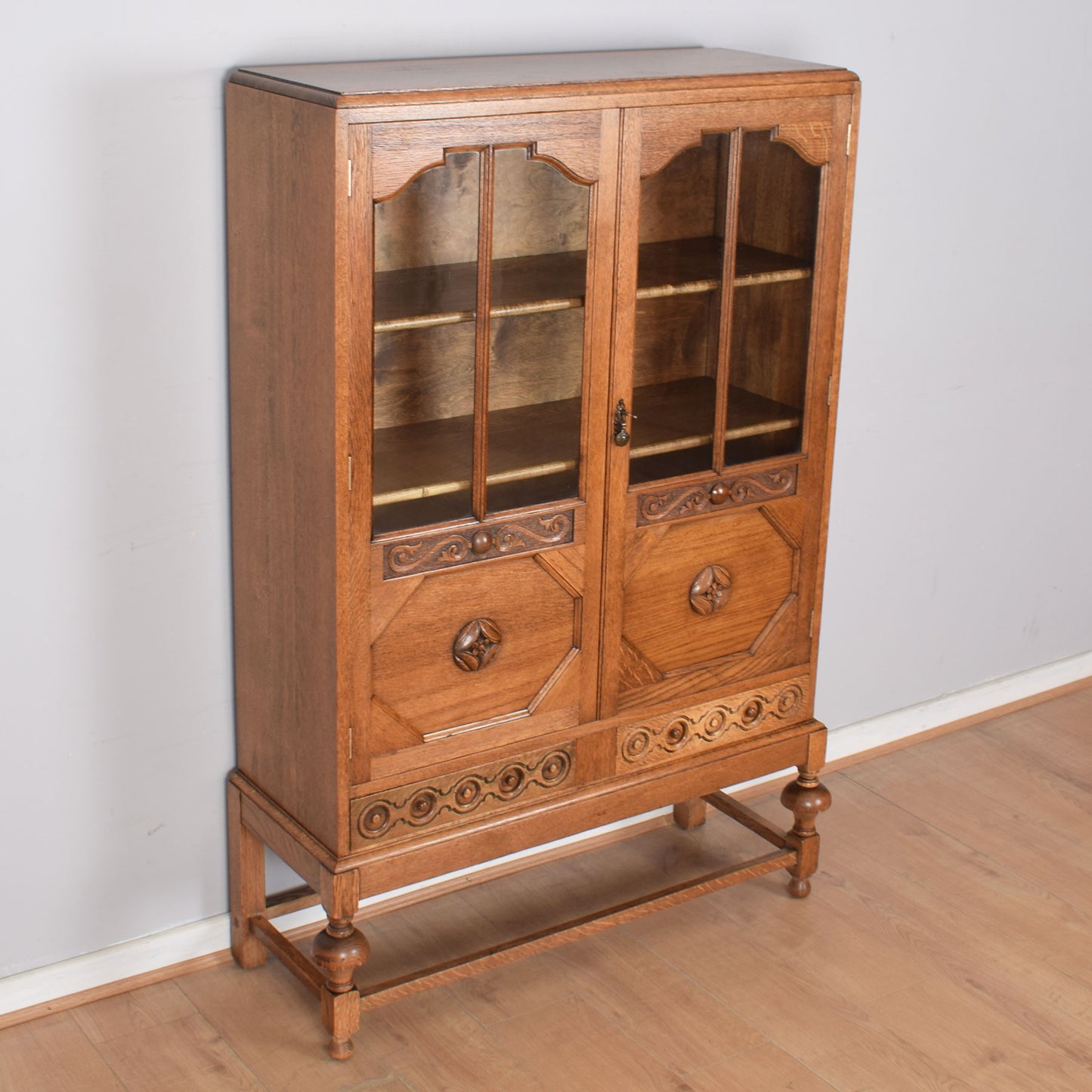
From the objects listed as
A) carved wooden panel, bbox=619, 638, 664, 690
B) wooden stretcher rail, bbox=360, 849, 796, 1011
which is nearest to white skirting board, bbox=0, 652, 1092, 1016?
wooden stretcher rail, bbox=360, 849, 796, 1011

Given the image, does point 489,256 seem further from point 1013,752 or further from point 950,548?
point 1013,752

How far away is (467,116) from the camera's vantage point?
1976mm

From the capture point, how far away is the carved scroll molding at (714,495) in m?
2.38

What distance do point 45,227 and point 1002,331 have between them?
2.07 meters

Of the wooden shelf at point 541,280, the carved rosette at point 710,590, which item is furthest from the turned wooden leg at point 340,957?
the wooden shelf at point 541,280

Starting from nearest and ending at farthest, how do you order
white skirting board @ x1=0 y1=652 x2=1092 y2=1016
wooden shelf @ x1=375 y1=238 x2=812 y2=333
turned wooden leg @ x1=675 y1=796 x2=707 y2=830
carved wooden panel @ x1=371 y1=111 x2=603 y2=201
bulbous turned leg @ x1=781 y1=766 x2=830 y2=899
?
carved wooden panel @ x1=371 y1=111 x2=603 y2=201, wooden shelf @ x1=375 y1=238 x2=812 y2=333, white skirting board @ x1=0 y1=652 x2=1092 y2=1016, bulbous turned leg @ x1=781 y1=766 x2=830 y2=899, turned wooden leg @ x1=675 y1=796 x2=707 y2=830

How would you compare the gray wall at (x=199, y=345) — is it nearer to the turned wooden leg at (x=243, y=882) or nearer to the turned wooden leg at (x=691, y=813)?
the turned wooden leg at (x=243, y=882)

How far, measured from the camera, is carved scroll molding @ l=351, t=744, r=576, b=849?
7.41 ft

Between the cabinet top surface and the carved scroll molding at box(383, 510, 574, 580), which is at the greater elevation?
the cabinet top surface

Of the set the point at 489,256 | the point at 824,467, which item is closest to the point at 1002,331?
the point at 824,467

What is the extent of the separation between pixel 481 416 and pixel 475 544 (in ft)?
0.62

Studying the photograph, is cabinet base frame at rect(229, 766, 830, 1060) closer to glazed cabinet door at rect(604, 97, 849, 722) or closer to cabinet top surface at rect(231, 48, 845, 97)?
glazed cabinet door at rect(604, 97, 849, 722)

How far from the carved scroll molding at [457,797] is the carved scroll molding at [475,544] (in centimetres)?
35

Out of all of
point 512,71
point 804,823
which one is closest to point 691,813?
point 804,823
